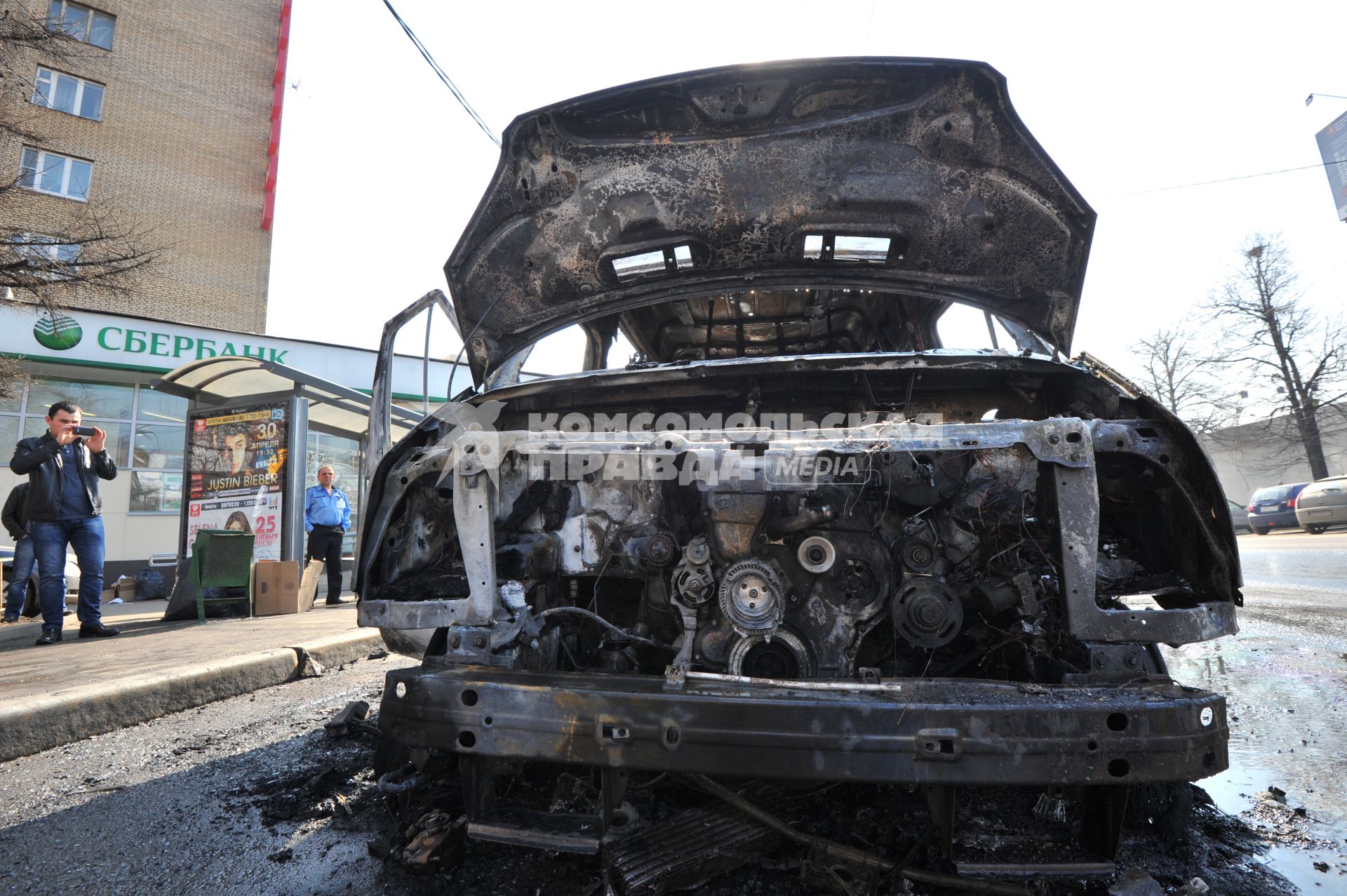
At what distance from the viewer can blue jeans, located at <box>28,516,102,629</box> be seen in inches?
202

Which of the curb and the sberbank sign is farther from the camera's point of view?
the sberbank sign

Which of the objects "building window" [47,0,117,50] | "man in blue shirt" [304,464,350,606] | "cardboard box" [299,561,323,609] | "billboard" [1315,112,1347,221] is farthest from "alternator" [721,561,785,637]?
"building window" [47,0,117,50]

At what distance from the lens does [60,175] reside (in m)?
17.9

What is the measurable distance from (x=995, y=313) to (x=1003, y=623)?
4.48ft

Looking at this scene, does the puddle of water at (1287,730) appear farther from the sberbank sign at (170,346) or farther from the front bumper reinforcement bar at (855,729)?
the sberbank sign at (170,346)

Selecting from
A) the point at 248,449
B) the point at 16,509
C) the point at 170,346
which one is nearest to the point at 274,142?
the point at 170,346

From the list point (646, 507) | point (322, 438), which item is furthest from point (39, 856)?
point (322, 438)

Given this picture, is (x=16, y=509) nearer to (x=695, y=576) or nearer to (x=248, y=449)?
(x=248, y=449)

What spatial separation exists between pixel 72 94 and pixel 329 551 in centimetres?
1923

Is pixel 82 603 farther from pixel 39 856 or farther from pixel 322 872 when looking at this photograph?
pixel 322 872

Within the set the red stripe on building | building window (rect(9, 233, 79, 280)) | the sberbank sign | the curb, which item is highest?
the red stripe on building

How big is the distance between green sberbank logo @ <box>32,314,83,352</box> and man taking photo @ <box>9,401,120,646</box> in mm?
8702

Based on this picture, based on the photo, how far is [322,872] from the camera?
1.89 meters

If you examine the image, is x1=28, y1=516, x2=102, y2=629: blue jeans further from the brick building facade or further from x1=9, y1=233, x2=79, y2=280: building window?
the brick building facade
